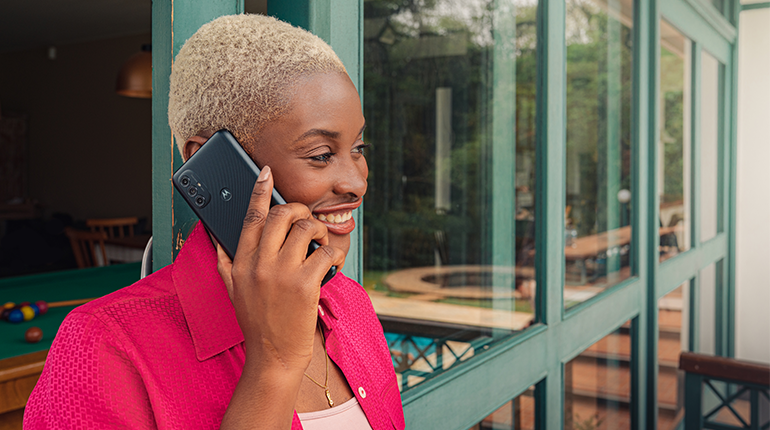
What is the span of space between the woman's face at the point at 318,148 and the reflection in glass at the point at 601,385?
1605mm

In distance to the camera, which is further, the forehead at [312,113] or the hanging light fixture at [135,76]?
the hanging light fixture at [135,76]

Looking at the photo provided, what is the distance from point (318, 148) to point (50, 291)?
2523 millimetres

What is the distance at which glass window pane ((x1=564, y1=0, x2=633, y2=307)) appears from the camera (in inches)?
84.1

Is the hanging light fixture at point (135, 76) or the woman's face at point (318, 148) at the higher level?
the hanging light fixture at point (135, 76)

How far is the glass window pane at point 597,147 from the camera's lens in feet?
7.01

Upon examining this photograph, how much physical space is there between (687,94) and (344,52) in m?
3.30

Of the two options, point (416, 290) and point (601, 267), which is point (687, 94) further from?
point (416, 290)

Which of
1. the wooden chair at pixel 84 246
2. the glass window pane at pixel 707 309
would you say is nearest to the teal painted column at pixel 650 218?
the glass window pane at pixel 707 309

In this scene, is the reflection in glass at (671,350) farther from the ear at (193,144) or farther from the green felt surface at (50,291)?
the ear at (193,144)

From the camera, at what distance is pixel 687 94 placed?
11.8 feet

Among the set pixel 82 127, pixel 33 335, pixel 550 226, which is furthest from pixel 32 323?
pixel 82 127

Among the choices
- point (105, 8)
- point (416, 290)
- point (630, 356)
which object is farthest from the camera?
point (105, 8)

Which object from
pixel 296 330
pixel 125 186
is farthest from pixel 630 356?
pixel 125 186

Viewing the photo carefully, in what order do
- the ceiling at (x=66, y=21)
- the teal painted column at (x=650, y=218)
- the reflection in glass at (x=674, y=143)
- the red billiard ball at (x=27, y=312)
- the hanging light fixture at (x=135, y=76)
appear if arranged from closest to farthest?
the red billiard ball at (x=27, y=312), the teal painted column at (x=650, y=218), the reflection in glass at (x=674, y=143), the hanging light fixture at (x=135, y=76), the ceiling at (x=66, y=21)
